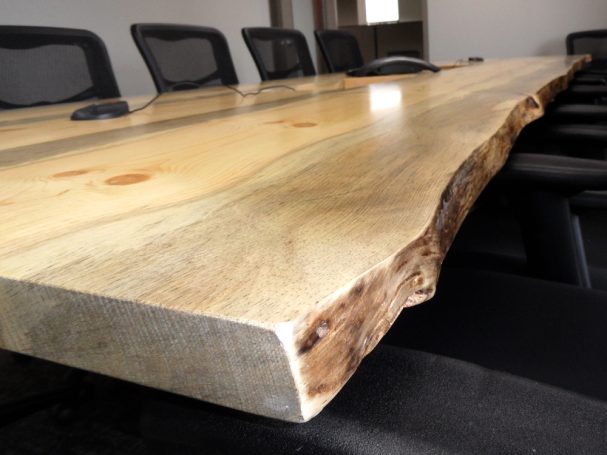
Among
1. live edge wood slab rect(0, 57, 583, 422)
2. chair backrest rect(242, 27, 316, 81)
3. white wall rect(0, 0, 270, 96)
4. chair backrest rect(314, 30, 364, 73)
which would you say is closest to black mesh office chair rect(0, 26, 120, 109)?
chair backrest rect(242, 27, 316, 81)

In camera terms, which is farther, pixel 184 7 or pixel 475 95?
pixel 184 7

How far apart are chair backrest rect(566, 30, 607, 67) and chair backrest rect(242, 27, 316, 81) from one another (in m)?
2.60

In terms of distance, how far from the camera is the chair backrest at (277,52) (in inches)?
105

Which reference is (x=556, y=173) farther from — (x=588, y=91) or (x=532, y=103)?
(x=588, y=91)

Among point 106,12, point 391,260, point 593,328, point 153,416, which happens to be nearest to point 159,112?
point 153,416

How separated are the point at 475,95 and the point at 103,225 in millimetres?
847

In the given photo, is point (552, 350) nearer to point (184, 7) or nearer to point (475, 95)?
point (475, 95)

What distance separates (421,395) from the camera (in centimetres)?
50

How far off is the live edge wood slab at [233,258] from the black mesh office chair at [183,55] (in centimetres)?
159

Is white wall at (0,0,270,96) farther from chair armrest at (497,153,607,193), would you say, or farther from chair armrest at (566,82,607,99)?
chair armrest at (497,153,607,193)

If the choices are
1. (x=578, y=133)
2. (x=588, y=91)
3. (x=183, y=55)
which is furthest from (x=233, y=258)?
(x=183, y=55)

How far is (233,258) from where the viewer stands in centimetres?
28

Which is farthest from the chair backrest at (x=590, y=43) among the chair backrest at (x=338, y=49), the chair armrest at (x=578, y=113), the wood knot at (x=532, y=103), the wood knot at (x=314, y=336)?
the wood knot at (x=314, y=336)

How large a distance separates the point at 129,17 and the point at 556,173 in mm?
3371
